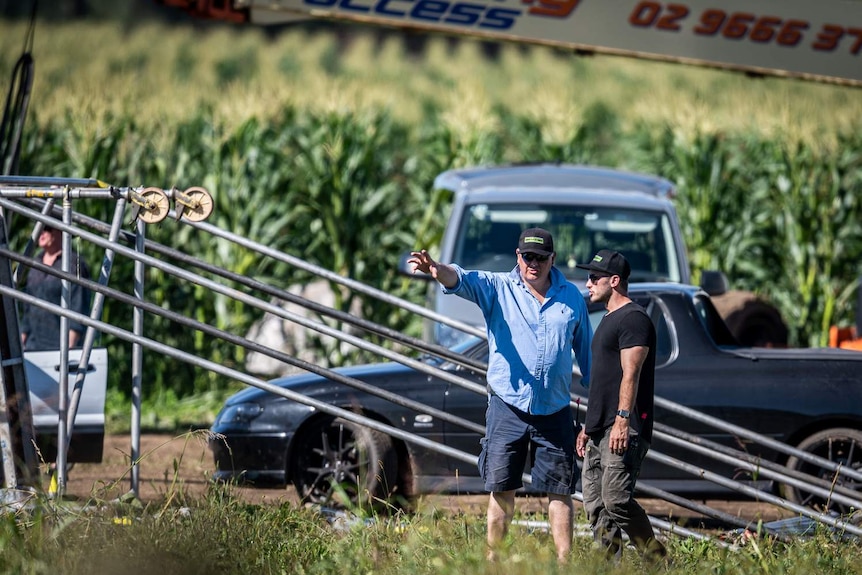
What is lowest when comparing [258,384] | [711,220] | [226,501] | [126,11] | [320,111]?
[226,501]

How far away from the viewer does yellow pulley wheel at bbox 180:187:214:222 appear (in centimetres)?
673

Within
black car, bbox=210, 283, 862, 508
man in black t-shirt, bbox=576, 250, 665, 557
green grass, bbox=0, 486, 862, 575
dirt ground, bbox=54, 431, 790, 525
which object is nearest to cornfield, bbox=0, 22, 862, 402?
dirt ground, bbox=54, 431, 790, 525

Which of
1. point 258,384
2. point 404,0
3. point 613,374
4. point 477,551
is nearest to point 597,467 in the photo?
point 613,374

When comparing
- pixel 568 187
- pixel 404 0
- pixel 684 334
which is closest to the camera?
pixel 684 334

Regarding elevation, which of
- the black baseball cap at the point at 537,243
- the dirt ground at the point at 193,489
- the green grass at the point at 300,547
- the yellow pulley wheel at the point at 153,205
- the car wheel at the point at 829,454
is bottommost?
the dirt ground at the point at 193,489

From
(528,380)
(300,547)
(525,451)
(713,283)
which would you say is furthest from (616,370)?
(713,283)

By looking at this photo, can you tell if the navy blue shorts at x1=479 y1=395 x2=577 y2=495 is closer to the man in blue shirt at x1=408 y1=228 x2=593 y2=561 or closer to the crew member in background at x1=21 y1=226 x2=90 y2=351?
the man in blue shirt at x1=408 y1=228 x2=593 y2=561

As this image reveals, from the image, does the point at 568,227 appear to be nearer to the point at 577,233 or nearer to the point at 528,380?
the point at 577,233

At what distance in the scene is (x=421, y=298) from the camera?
13.6 m

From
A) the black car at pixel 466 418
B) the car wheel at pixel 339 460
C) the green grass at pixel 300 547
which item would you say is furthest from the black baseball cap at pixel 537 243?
the car wheel at pixel 339 460

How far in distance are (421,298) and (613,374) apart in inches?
301

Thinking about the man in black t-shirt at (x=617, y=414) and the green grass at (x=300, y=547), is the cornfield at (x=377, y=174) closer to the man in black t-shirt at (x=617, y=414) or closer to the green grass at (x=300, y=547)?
the green grass at (x=300, y=547)

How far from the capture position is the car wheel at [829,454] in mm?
7727

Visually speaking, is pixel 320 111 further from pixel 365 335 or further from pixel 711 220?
pixel 711 220
